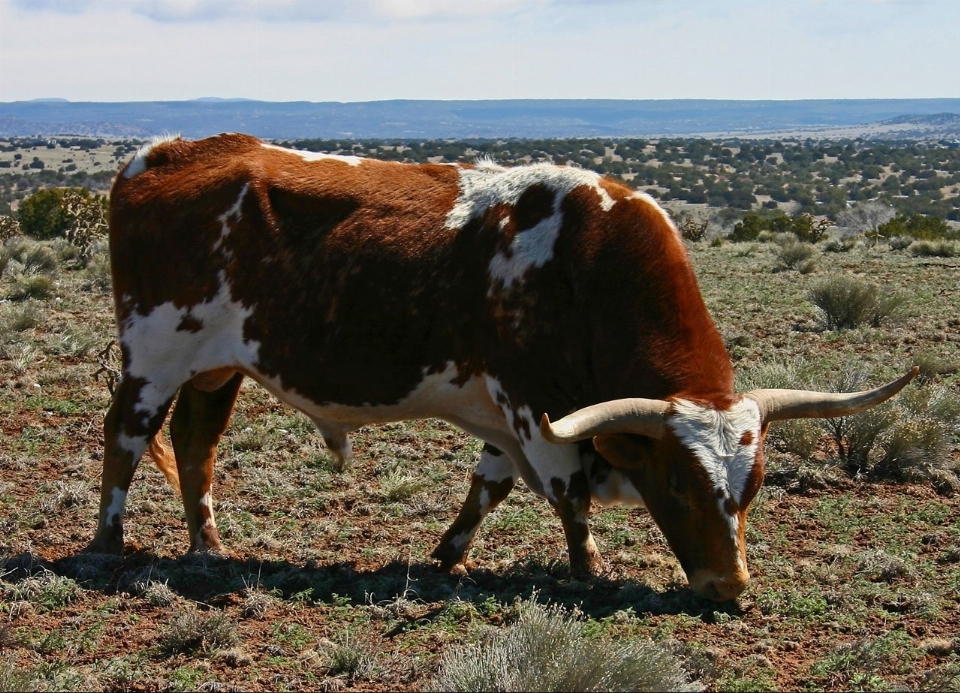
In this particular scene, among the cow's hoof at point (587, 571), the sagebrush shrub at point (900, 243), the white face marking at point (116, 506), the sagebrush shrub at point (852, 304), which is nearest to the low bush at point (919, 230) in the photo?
the sagebrush shrub at point (900, 243)

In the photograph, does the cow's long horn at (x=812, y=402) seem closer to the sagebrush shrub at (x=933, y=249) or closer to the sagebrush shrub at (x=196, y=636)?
the sagebrush shrub at (x=196, y=636)

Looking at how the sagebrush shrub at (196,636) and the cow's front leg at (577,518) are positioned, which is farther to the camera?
the cow's front leg at (577,518)

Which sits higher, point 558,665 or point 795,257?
point 558,665

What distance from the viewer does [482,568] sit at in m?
6.39

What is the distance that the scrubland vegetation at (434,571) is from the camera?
4668 mm

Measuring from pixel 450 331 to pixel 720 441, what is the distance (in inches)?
65.9

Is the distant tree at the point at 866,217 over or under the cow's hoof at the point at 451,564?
under

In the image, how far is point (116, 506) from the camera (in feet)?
21.5

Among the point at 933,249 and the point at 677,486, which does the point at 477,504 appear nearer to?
the point at 677,486

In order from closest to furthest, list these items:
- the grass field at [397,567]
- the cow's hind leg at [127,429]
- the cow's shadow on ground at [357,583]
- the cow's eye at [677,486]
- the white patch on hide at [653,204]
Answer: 1. the grass field at [397,567]
2. the cow's eye at [677,486]
3. the cow's shadow on ground at [357,583]
4. the white patch on hide at [653,204]
5. the cow's hind leg at [127,429]

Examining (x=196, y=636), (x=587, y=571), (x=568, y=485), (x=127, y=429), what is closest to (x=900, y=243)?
(x=587, y=571)

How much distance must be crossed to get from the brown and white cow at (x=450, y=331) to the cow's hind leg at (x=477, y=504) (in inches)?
0.5

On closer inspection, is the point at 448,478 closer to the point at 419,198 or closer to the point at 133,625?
the point at 419,198

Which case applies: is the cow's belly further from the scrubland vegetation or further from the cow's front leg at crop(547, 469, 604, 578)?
the scrubland vegetation
